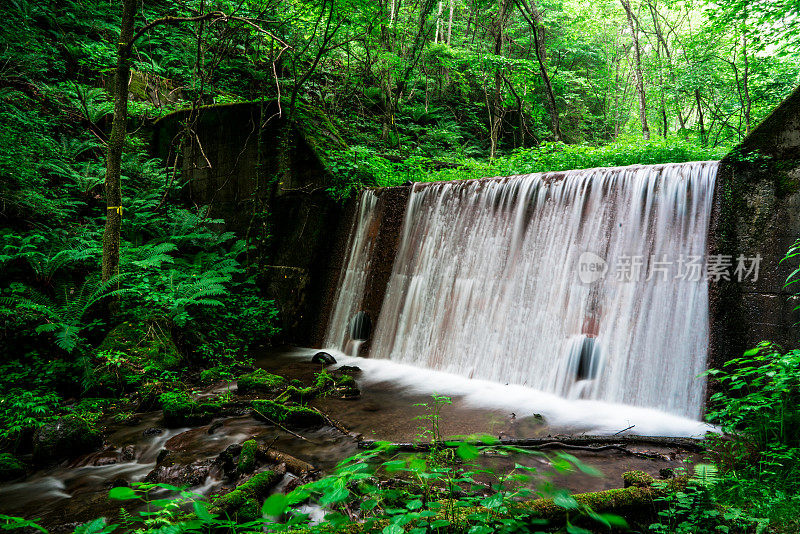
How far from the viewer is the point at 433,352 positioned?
268 inches

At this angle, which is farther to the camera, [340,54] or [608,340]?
[340,54]

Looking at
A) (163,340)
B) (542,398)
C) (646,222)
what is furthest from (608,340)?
(163,340)

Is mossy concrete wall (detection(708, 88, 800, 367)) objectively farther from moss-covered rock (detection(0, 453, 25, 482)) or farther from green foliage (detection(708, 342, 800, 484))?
moss-covered rock (detection(0, 453, 25, 482))

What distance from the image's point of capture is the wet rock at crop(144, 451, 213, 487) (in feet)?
10.7

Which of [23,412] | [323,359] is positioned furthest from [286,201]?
[23,412]

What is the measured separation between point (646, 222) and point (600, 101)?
18.9 m

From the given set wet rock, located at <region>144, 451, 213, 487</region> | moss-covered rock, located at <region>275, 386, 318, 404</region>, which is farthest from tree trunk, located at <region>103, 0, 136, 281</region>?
wet rock, located at <region>144, 451, 213, 487</region>

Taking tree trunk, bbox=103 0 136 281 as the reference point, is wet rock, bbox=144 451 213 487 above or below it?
below

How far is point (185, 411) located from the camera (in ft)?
14.6

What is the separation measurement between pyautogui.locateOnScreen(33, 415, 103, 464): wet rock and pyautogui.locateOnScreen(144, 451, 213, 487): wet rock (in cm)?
76

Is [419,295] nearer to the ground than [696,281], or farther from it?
nearer to the ground

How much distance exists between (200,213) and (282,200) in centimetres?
177

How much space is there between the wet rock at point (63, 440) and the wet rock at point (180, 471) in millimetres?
756

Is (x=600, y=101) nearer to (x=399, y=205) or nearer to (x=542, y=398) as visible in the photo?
(x=399, y=205)
